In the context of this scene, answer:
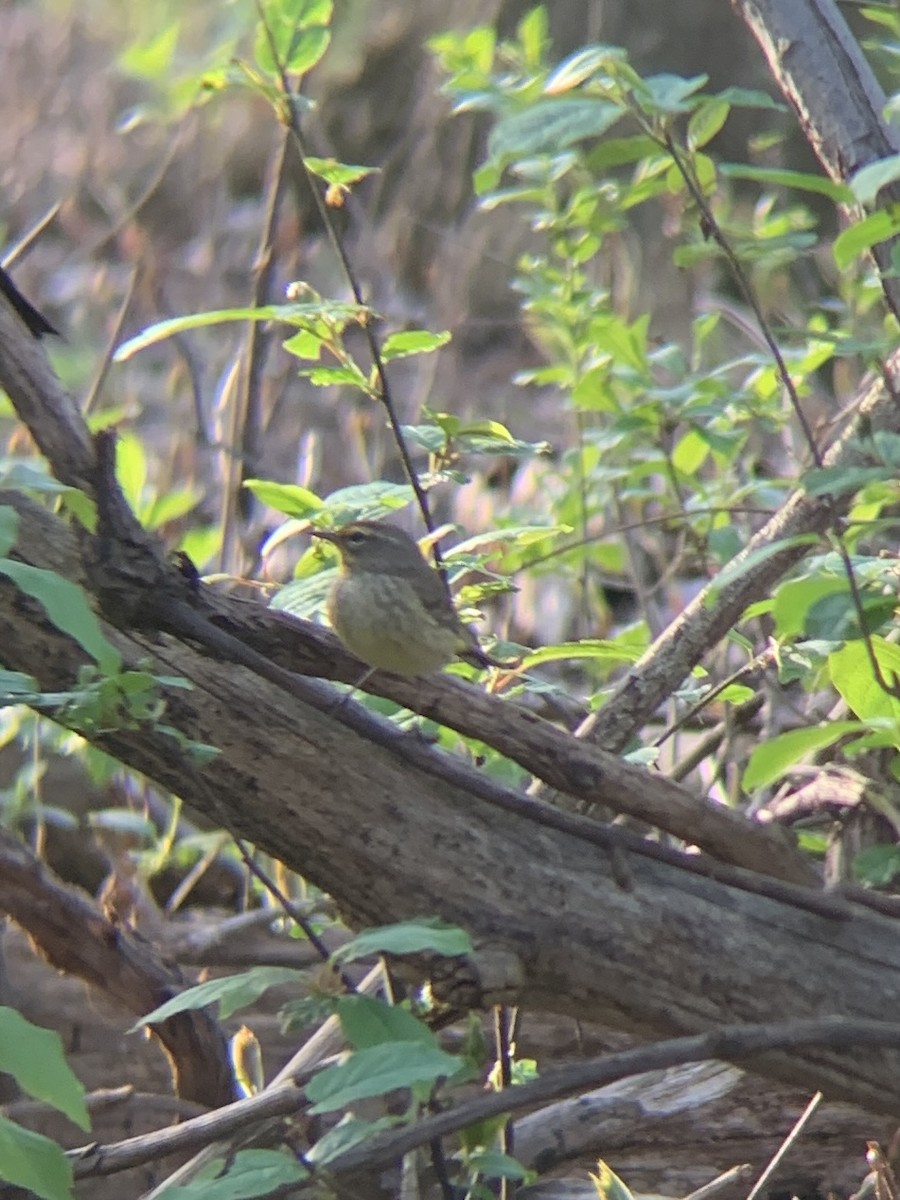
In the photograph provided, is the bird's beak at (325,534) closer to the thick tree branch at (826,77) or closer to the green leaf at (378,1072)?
the thick tree branch at (826,77)

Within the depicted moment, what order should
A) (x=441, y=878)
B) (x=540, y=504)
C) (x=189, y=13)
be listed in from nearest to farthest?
(x=441, y=878), (x=540, y=504), (x=189, y=13)

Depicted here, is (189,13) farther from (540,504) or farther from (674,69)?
(540,504)

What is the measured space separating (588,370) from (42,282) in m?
6.62

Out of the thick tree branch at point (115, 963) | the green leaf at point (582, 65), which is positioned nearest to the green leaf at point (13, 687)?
the green leaf at point (582, 65)

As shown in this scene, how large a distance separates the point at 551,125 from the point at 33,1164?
1.03 meters

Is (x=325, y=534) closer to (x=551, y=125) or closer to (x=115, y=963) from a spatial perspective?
(x=115, y=963)

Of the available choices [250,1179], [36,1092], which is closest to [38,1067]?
[36,1092]

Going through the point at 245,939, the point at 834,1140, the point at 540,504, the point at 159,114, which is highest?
the point at 159,114

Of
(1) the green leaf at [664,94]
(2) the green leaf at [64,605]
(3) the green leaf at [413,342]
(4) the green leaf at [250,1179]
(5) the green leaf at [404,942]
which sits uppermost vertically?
(1) the green leaf at [664,94]

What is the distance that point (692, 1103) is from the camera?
7.51 feet

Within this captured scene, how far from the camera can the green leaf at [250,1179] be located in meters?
1.18

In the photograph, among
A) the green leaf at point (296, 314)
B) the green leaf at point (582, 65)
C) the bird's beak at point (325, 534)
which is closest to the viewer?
the green leaf at point (582, 65)

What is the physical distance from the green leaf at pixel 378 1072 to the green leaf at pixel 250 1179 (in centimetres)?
7

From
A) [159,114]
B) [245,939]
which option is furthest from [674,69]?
[245,939]
